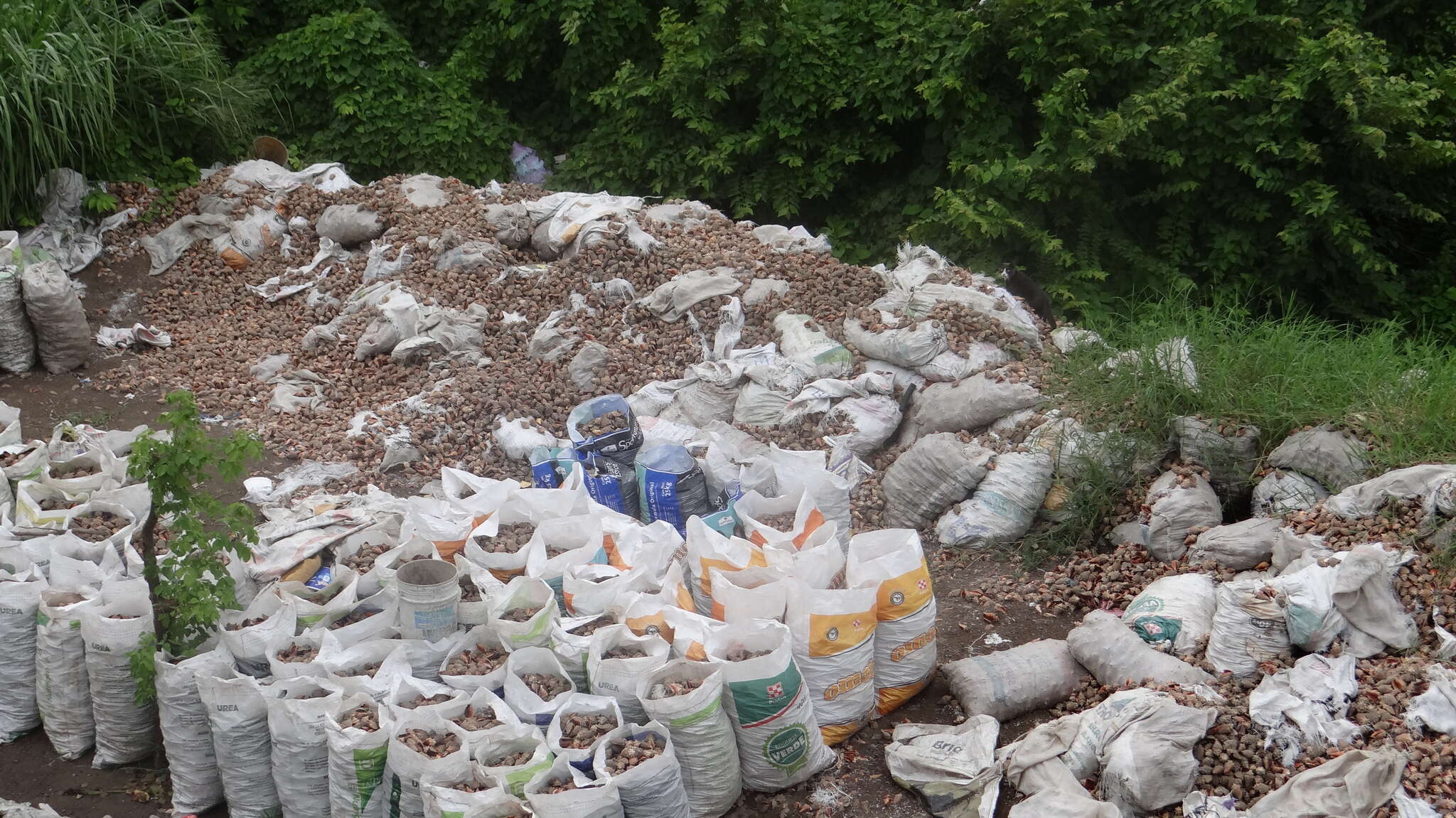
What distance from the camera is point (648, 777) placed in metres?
2.67

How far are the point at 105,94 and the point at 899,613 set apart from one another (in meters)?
5.97

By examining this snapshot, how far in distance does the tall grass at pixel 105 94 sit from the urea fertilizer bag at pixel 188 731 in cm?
448

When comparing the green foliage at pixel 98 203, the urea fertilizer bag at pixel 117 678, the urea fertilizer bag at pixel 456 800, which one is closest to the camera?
the urea fertilizer bag at pixel 456 800

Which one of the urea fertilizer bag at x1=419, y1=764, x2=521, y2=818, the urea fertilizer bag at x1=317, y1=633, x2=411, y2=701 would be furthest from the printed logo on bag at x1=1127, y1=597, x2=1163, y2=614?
the urea fertilizer bag at x1=317, y1=633, x2=411, y2=701

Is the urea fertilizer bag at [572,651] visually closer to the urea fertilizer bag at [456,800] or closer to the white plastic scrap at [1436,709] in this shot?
the urea fertilizer bag at [456,800]

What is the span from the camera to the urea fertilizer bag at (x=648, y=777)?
265cm

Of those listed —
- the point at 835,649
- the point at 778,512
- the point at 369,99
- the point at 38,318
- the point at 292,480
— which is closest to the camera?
the point at 835,649

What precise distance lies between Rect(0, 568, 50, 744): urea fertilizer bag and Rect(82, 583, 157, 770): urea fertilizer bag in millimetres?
252

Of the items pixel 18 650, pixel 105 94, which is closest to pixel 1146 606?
pixel 18 650

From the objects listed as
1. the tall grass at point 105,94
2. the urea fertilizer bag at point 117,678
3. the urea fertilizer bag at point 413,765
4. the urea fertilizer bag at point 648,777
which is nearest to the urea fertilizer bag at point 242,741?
the urea fertilizer bag at point 117,678

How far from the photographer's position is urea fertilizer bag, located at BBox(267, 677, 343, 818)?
→ 2826 millimetres

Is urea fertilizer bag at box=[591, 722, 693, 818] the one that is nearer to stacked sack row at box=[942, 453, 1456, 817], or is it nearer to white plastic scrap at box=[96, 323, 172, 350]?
stacked sack row at box=[942, 453, 1456, 817]

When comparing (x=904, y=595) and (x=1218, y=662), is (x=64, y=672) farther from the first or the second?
(x=1218, y=662)

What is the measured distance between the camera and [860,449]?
461cm
